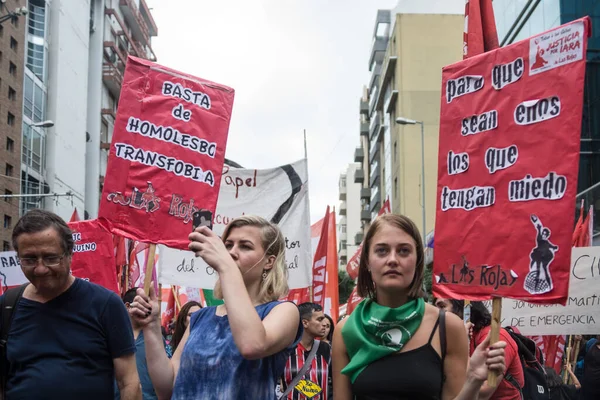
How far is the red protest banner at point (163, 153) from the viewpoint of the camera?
5.02 meters

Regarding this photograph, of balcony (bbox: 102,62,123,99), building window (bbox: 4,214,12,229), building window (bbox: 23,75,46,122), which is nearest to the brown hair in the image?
building window (bbox: 4,214,12,229)

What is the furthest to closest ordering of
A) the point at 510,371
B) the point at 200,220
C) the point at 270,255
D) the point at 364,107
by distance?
the point at 364,107 < the point at 510,371 < the point at 270,255 < the point at 200,220

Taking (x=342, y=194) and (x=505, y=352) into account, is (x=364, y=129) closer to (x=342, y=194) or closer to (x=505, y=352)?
(x=342, y=194)

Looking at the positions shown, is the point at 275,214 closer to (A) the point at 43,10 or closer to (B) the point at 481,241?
(B) the point at 481,241

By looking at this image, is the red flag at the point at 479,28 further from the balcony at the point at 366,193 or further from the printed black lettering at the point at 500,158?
the balcony at the point at 366,193

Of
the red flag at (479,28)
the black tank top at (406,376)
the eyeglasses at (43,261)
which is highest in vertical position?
the red flag at (479,28)

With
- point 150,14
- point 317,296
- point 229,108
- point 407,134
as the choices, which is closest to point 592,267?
point 317,296

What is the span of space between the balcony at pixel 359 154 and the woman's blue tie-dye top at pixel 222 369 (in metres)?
82.4

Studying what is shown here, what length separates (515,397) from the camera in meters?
5.40

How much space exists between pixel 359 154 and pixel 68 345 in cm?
8375

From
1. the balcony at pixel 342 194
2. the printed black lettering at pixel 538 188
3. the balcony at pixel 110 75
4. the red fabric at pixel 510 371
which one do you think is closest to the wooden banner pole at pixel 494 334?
the printed black lettering at pixel 538 188

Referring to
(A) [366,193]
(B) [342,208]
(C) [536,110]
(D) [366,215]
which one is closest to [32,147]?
(D) [366,215]

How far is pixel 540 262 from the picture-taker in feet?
12.8

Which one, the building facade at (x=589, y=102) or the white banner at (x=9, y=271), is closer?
the white banner at (x=9, y=271)
